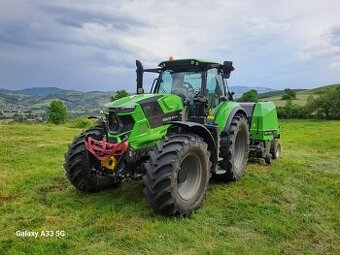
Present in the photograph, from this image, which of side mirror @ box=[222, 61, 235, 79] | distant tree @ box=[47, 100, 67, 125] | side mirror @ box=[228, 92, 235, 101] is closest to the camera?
side mirror @ box=[222, 61, 235, 79]

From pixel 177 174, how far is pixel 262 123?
618cm

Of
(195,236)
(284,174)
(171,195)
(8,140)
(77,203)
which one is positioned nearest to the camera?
(195,236)

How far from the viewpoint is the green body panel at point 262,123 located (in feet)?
39.8

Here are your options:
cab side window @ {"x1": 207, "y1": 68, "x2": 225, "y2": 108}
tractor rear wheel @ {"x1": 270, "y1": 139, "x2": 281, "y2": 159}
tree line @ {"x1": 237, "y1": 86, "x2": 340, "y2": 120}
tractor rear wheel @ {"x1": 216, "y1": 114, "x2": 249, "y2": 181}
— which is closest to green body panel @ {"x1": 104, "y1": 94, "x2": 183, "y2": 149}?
cab side window @ {"x1": 207, "y1": 68, "x2": 225, "y2": 108}

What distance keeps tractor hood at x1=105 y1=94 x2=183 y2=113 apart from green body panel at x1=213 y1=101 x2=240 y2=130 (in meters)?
1.11

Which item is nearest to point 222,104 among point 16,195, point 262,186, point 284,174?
point 262,186

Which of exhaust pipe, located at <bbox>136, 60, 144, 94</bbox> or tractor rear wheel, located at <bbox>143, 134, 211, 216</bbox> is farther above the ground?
exhaust pipe, located at <bbox>136, 60, 144, 94</bbox>

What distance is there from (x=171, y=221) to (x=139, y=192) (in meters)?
1.88

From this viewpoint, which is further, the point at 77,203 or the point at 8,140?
the point at 8,140

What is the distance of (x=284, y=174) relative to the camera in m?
10.8

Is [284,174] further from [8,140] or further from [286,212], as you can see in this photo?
[8,140]

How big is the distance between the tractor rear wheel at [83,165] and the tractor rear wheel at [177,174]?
4.32 feet

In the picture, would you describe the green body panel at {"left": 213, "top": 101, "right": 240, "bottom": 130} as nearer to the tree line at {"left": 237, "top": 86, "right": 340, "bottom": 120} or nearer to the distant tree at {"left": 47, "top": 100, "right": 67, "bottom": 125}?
the tree line at {"left": 237, "top": 86, "right": 340, "bottom": 120}

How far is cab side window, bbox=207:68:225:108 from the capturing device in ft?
29.7
